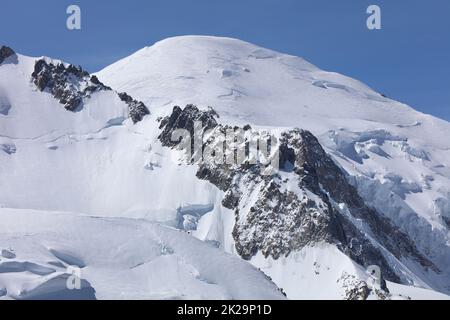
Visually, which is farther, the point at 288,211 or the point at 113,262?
the point at 288,211

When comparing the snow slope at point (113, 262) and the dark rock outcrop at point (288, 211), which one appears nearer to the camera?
the snow slope at point (113, 262)

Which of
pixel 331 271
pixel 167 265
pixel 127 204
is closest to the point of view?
pixel 167 265

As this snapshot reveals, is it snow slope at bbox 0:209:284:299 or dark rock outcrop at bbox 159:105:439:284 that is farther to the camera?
dark rock outcrop at bbox 159:105:439:284

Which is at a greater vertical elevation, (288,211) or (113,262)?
(113,262)

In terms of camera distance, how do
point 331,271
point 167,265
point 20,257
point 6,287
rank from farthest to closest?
point 331,271
point 167,265
point 20,257
point 6,287

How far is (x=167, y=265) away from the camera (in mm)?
113125

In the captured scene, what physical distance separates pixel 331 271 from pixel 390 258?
3672 cm

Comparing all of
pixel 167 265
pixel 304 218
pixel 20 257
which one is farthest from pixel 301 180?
pixel 20 257

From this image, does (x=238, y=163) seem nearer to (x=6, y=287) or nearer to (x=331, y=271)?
(x=331, y=271)

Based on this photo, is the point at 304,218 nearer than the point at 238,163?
Yes
